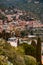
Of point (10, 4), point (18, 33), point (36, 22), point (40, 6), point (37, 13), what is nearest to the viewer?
point (18, 33)

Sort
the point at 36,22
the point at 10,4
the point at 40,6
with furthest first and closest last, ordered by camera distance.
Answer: the point at 10,4
the point at 40,6
the point at 36,22

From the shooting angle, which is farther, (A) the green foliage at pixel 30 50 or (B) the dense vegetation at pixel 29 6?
(B) the dense vegetation at pixel 29 6

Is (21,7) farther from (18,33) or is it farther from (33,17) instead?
(18,33)

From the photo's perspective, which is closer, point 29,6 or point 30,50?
point 30,50

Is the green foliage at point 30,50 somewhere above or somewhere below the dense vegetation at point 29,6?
above

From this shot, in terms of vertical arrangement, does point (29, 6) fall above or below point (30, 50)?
below

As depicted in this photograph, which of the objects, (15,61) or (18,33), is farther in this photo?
(18,33)

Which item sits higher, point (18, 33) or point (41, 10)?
point (18, 33)

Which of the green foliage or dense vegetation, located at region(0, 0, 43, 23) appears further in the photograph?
dense vegetation, located at region(0, 0, 43, 23)

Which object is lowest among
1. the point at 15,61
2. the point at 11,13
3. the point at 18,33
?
the point at 11,13

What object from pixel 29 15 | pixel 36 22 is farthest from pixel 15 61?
pixel 29 15

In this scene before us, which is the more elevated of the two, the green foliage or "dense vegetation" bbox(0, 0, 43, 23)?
the green foliage
